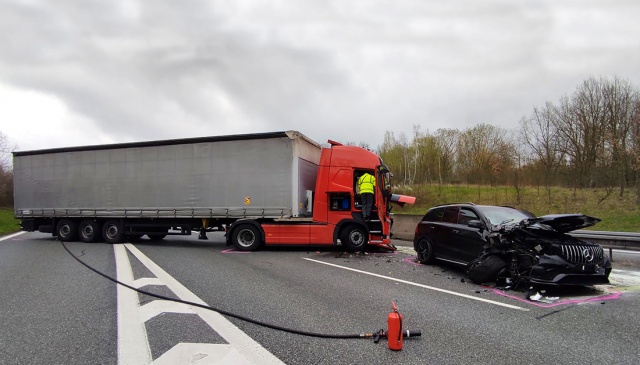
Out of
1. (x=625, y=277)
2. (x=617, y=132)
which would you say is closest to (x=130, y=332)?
(x=625, y=277)

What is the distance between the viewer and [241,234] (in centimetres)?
1270

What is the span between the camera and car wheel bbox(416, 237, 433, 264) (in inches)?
381

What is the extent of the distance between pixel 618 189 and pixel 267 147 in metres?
26.4

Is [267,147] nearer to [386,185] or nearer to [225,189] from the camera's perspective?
[225,189]

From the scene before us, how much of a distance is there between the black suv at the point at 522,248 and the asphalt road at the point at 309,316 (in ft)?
1.16

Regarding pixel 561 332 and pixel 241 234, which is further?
pixel 241 234

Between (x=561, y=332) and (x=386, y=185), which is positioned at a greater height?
(x=386, y=185)

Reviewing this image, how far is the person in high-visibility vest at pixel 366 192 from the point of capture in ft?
38.6

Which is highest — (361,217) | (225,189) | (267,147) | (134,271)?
(267,147)

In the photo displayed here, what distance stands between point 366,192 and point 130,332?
8156 mm

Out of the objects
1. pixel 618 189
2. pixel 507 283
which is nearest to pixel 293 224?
pixel 507 283

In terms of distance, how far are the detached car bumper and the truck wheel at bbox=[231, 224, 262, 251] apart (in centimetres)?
812

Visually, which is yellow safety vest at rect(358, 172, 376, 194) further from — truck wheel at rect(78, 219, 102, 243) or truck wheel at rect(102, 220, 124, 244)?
truck wheel at rect(78, 219, 102, 243)

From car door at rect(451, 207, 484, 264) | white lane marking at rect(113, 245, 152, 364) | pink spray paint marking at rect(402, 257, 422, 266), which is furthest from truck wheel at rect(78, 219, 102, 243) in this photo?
car door at rect(451, 207, 484, 264)
